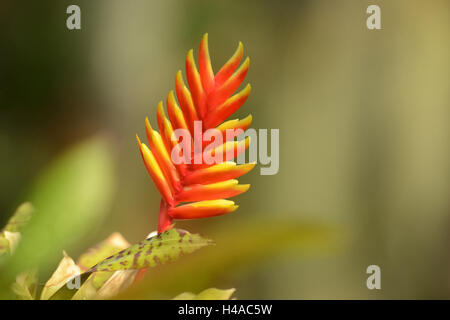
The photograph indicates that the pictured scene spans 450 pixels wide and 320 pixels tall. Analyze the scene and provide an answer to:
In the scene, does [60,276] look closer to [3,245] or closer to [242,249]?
[3,245]

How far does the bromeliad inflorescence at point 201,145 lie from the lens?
16cm

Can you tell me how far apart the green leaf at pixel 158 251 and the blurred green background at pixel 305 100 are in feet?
1.76

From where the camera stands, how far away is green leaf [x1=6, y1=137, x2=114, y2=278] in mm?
165

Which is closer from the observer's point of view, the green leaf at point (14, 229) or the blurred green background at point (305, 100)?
the green leaf at point (14, 229)

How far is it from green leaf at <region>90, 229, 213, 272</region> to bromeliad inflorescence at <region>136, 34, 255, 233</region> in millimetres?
27

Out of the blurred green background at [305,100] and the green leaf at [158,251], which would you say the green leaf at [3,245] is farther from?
the blurred green background at [305,100]

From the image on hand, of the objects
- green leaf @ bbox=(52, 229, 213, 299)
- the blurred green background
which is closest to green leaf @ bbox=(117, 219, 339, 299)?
green leaf @ bbox=(52, 229, 213, 299)

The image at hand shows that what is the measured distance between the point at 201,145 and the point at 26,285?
8 cm

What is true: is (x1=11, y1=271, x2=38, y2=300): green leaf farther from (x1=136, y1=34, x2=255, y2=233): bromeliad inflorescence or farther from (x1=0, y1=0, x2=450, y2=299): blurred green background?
(x1=0, y1=0, x2=450, y2=299): blurred green background

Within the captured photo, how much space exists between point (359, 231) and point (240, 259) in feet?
2.53

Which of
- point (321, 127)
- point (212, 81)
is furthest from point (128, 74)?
point (212, 81)

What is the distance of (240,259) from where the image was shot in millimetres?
83

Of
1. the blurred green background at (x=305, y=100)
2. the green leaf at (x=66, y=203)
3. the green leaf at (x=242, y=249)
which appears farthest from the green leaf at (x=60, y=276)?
the blurred green background at (x=305, y=100)
